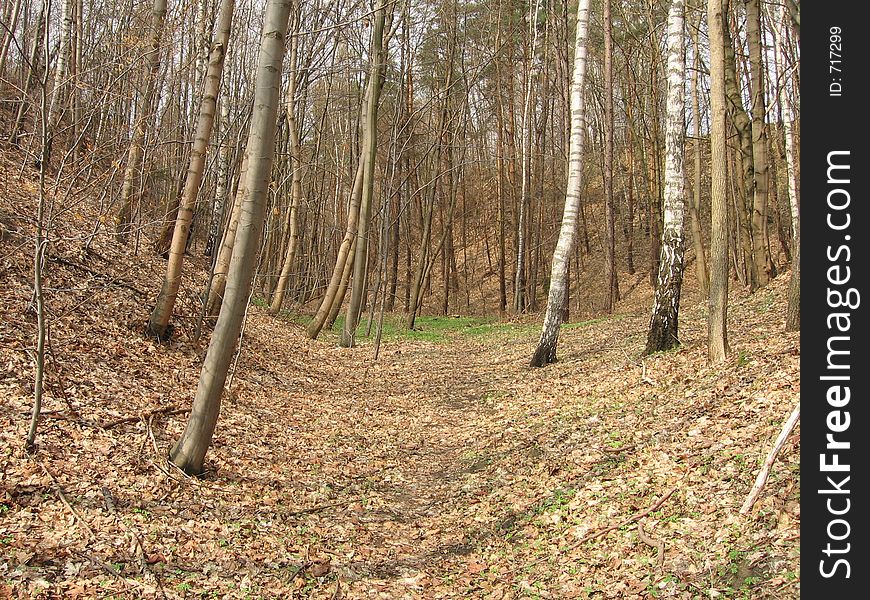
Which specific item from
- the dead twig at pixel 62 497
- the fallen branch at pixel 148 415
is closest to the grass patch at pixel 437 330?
the fallen branch at pixel 148 415

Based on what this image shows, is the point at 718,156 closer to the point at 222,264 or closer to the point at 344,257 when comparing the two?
the point at 222,264

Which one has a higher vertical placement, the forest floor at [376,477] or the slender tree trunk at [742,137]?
the slender tree trunk at [742,137]

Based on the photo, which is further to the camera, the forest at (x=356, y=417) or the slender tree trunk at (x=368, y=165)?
the slender tree trunk at (x=368, y=165)

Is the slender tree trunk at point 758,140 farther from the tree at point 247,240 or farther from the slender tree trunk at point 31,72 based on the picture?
the slender tree trunk at point 31,72

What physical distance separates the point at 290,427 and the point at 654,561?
217 inches

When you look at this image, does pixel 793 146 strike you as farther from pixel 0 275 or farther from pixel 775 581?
pixel 0 275

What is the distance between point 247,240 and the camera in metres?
5.58

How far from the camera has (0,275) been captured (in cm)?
793

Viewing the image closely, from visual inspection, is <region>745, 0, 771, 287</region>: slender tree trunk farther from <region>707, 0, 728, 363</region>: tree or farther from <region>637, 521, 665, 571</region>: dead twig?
<region>637, 521, 665, 571</region>: dead twig

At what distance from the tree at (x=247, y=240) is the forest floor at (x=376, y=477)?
33 centimetres

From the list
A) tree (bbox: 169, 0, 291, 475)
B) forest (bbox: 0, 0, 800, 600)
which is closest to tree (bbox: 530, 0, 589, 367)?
forest (bbox: 0, 0, 800, 600)

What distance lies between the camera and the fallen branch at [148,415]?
238 inches

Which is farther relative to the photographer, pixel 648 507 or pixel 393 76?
pixel 393 76
